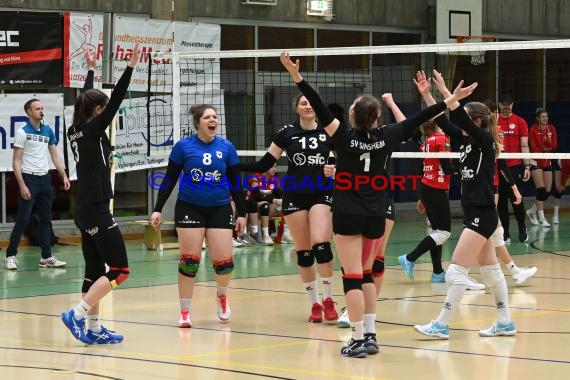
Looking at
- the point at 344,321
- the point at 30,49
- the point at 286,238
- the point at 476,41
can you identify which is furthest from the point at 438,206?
the point at 476,41

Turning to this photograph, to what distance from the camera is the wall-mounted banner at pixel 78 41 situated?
56.6 ft

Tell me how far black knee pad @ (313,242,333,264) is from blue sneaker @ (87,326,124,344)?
1883 millimetres

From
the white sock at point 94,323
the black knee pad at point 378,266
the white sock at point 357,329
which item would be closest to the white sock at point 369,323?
the white sock at point 357,329

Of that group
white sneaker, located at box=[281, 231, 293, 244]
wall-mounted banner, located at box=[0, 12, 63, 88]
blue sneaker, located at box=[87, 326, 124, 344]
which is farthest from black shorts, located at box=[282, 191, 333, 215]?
wall-mounted banner, located at box=[0, 12, 63, 88]

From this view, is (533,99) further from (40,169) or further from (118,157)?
(40,169)

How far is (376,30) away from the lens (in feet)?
71.5

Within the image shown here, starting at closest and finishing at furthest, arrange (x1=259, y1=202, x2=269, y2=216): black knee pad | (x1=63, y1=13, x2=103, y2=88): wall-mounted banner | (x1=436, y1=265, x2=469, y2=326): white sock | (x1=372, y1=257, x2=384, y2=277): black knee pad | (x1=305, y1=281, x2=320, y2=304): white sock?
(x1=436, y1=265, x2=469, y2=326): white sock < (x1=372, y1=257, x2=384, y2=277): black knee pad < (x1=305, y1=281, x2=320, y2=304): white sock < (x1=259, y1=202, x2=269, y2=216): black knee pad < (x1=63, y1=13, x2=103, y2=88): wall-mounted banner

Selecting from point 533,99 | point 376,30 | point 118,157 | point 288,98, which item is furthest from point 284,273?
point 533,99

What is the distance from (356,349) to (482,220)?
60.0 inches

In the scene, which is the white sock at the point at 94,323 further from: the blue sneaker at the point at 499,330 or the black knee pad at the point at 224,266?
the blue sneaker at the point at 499,330

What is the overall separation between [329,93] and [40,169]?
756 cm

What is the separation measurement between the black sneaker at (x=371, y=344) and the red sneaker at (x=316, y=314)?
1591mm

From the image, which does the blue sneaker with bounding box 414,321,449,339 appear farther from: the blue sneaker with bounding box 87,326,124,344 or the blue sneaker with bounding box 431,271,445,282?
the blue sneaker with bounding box 431,271,445,282

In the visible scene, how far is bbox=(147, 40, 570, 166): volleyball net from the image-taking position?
1839 cm
